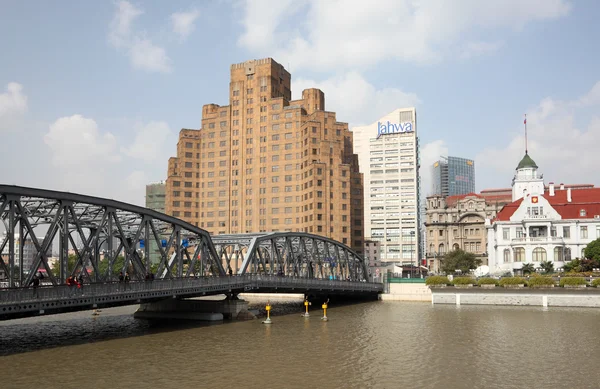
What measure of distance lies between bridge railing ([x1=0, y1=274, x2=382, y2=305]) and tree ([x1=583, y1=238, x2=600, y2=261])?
136 feet

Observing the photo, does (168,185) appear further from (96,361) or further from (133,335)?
(96,361)

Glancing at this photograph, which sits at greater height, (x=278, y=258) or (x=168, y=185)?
(x=168, y=185)

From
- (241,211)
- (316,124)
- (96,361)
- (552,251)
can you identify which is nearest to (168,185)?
(241,211)

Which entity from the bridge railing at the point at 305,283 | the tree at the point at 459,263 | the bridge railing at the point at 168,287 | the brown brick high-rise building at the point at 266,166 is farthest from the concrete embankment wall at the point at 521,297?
the brown brick high-rise building at the point at 266,166

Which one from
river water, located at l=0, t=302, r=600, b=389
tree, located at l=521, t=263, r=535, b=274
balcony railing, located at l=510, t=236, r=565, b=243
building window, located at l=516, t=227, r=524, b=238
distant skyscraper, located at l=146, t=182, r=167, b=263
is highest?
distant skyscraper, located at l=146, t=182, r=167, b=263

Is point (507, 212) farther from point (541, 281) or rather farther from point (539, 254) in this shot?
point (541, 281)

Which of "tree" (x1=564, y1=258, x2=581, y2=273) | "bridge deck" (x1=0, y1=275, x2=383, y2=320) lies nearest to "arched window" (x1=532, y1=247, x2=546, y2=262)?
"tree" (x1=564, y1=258, x2=581, y2=273)

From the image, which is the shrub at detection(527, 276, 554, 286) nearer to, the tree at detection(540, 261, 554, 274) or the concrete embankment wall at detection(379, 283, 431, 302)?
the concrete embankment wall at detection(379, 283, 431, 302)

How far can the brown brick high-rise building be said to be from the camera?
13012 centimetres

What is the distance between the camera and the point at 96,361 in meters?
34.5

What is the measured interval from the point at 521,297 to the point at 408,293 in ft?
55.3

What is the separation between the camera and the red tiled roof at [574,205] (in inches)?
4038

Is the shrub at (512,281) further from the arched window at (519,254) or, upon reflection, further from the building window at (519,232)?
the building window at (519,232)

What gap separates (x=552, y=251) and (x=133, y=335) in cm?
8047
